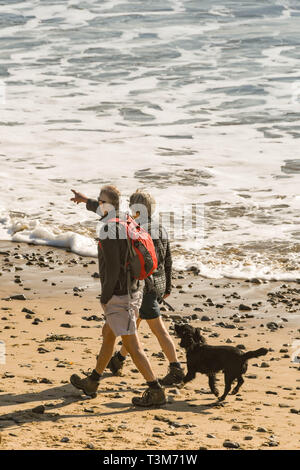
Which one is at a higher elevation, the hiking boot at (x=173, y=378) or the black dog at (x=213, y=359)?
the black dog at (x=213, y=359)

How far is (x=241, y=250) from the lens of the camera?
12.7 meters

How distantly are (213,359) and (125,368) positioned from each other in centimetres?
132

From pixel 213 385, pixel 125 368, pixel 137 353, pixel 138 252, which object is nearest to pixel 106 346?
pixel 137 353

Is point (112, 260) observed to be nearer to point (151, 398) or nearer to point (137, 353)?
point (137, 353)

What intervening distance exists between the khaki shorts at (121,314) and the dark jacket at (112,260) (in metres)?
0.06

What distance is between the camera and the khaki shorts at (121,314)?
6289 millimetres

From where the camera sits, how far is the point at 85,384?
260 inches

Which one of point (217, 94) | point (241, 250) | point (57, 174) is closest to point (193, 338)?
point (241, 250)

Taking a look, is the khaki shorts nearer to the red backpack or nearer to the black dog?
Answer: the red backpack

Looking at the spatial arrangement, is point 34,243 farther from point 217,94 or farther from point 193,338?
point 217,94

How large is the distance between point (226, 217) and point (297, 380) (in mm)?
7224

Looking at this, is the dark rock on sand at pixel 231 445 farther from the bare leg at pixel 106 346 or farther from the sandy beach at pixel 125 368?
the bare leg at pixel 106 346

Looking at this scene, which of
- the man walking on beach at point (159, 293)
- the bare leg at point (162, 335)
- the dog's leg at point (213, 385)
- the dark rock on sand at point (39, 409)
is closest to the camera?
the dark rock on sand at point (39, 409)

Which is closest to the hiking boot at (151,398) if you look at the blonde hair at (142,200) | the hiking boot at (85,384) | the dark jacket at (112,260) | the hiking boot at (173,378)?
the hiking boot at (85,384)
